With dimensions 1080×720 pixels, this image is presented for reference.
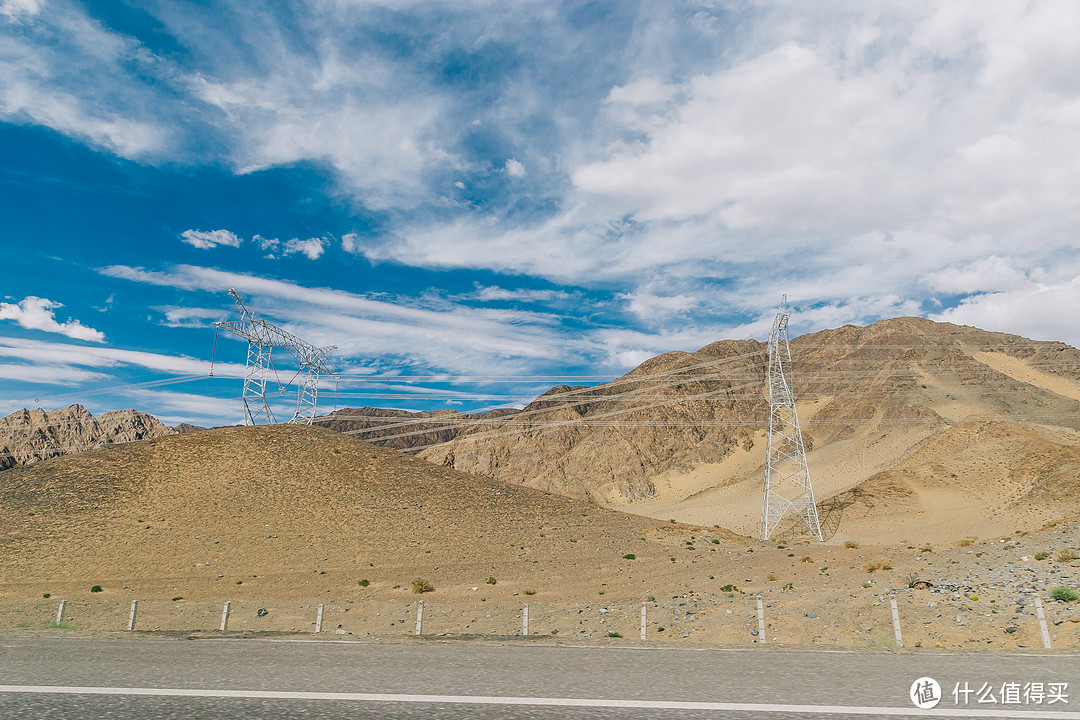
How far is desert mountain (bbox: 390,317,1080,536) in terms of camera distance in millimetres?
71750

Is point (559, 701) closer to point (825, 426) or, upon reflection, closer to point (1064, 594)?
point (1064, 594)

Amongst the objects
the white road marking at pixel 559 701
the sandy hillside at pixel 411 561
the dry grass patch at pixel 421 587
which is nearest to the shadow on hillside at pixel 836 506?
the sandy hillside at pixel 411 561

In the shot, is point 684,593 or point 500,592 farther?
point 500,592

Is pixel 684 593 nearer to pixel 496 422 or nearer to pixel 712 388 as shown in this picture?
pixel 712 388

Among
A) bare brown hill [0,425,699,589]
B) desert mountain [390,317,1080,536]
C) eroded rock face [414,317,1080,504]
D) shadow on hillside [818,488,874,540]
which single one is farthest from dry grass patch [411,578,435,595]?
eroded rock face [414,317,1080,504]

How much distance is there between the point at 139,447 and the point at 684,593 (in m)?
55.0

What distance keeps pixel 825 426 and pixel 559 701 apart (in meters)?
129

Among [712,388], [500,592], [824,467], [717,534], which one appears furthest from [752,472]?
[500,592]

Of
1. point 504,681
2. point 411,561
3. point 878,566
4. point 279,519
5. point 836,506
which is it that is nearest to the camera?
point 504,681

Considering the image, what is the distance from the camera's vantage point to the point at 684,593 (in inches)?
Result: 1115

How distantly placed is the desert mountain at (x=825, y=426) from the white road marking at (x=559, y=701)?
66.8m

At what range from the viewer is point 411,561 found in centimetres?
4128

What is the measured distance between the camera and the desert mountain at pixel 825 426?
235 ft

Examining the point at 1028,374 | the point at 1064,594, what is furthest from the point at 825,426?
the point at 1064,594
